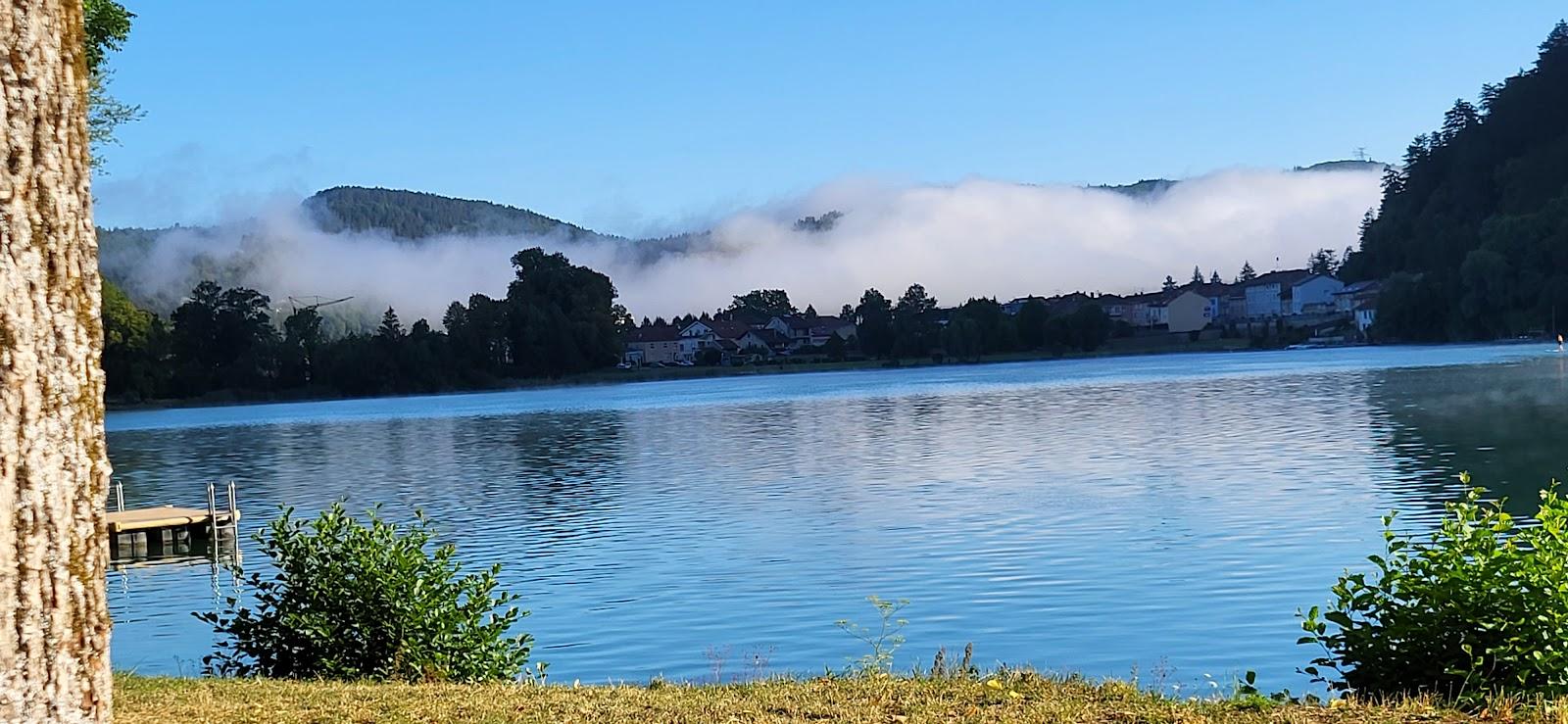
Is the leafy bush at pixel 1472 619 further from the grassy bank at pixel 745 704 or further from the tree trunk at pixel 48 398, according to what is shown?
the tree trunk at pixel 48 398

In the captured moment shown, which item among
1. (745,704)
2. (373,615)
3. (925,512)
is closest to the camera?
(745,704)

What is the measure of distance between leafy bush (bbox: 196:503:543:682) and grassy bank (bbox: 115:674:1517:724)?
41.4 inches

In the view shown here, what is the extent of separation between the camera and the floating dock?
3024 cm

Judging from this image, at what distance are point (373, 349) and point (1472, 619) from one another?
5821 inches

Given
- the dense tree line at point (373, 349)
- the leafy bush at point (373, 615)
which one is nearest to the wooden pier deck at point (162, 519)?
the leafy bush at point (373, 615)

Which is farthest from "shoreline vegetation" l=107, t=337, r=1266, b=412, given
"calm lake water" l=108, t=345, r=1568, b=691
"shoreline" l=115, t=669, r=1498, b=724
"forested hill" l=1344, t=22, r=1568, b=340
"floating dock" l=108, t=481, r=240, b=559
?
"shoreline" l=115, t=669, r=1498, b=724

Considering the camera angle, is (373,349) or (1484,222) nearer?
(1484,222)

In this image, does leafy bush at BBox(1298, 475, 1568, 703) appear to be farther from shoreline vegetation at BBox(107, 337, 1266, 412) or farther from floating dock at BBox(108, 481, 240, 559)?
shoreline vegetation at BBox(107, 337, 1266, 412)

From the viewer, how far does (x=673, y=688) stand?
10.5 m

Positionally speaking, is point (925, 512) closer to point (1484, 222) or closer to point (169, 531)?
point (169, 531)

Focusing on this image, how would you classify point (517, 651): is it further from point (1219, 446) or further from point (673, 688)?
point (1219, 446)

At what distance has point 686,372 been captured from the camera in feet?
594

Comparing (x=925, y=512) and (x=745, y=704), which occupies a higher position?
(x=745, y=704)

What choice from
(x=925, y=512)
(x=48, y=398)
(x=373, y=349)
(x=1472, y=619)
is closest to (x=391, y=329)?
(x=373, y=349)
